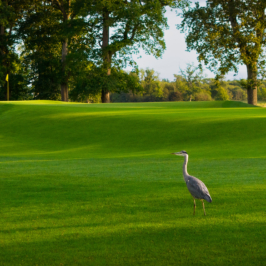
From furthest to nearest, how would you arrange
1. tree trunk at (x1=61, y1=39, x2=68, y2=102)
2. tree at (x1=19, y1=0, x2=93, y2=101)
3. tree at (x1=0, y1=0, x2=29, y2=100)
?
tree trunk at (x1=61, y1=39, x2=68, y2=102) → tree at (x1=0, y1=0, x2=29, y2=100) → tree at (x1=19, y1=0, x2=93, y2=101)

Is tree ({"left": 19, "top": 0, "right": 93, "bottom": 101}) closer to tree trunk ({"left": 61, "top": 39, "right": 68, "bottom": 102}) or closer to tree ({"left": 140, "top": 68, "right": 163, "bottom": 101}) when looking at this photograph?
tree trunk ({"left": 61, "top": 39, "right": 68, "bottom": 102})

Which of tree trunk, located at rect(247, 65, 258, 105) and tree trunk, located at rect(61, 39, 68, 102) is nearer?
tree trunk, located at rect(247, 65, 258, 105)

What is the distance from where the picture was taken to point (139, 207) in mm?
8578

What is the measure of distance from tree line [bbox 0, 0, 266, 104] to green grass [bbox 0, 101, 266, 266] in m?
24.7

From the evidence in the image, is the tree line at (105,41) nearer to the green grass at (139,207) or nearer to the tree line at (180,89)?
the green grass at (139,207)

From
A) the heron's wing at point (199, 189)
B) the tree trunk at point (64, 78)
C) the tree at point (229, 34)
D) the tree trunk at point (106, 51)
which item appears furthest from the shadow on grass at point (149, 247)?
the tree trunk at point (64, 78)

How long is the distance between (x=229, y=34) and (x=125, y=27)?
13.6 meters

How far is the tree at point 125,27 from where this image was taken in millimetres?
48344

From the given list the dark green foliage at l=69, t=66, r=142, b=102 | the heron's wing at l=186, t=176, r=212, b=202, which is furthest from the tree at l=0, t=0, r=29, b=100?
the heron's wing at l=186, t=176, r=212, b=202

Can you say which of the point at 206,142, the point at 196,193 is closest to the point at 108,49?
the point at 206,142

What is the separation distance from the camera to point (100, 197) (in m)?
9.59

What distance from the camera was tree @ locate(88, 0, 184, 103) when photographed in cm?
4834

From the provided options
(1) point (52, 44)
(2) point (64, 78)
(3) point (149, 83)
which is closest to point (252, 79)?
(2) point (64, 78)

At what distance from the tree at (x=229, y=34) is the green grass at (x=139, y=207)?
78.7 ft
